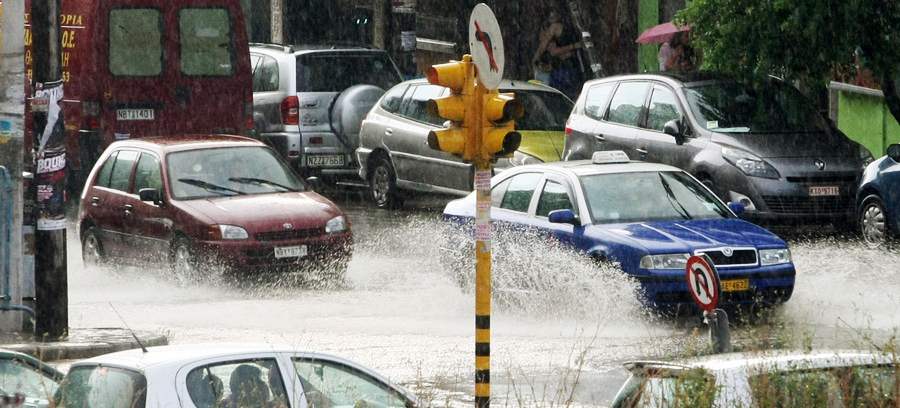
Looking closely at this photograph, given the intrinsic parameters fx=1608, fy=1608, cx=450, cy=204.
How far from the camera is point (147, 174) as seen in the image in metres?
15.9

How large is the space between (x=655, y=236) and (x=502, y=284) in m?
1.52

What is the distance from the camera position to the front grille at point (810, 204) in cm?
1619

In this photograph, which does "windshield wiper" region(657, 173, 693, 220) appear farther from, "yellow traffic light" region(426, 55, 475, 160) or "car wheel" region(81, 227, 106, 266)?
"car wheel" region(81, 227, 106, 266)

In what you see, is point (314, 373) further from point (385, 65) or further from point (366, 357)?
point (385, 65)

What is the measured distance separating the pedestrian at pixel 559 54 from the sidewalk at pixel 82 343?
1520cm

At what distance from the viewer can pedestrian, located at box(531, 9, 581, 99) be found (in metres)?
26.6

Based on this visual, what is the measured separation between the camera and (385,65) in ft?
75.2

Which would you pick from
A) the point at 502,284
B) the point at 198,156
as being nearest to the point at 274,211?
the point at 198,156

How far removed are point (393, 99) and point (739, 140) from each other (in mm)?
5515

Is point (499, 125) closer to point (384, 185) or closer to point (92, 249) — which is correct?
point (92, 249)

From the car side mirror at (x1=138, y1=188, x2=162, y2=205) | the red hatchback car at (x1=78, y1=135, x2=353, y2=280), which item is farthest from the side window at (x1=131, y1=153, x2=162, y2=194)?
the car side mirror at (x1=138, y1=188, x2=162, y2=205)

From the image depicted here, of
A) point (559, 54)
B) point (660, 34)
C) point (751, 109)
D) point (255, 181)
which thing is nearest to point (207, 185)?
point (255, 181)

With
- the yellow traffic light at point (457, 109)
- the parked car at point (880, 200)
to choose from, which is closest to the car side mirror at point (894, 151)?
the parked car at point (880, 200)

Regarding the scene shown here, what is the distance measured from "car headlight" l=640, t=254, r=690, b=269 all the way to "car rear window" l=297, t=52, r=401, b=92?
10.0 m
